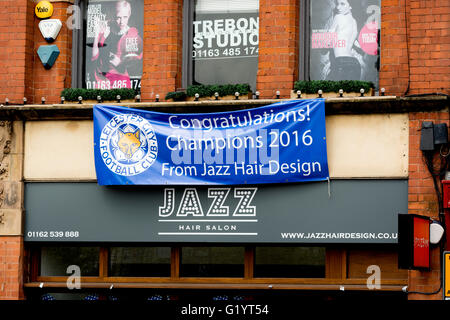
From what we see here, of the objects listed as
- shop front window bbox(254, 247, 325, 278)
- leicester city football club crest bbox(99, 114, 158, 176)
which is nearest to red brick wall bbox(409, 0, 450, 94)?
shop front window bbox(254, 247, 325, 278)

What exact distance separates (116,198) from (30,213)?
146cm

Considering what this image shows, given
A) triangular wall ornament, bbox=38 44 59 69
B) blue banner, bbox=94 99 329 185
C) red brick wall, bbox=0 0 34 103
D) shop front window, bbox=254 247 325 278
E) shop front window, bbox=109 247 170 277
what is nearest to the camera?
blue banner, bbox=94 99 329 185

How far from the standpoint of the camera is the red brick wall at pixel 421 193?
13.0 metres

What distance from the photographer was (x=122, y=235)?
14.2m

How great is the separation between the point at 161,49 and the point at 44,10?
212 centimetres

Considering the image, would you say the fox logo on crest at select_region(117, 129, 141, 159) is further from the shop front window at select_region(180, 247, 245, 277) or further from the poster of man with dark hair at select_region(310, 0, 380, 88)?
the poster of man with dark hair at select_region(310, 0, 380, 88)

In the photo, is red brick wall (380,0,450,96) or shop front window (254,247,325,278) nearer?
red brick wall (380,0,450,96)

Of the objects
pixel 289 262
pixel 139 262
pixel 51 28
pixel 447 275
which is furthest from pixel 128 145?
pixel 447 275

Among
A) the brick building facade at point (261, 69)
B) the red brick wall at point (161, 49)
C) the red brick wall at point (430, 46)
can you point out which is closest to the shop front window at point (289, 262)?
the brick building facade at point (261, 69)

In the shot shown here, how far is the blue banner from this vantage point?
44.4 feet

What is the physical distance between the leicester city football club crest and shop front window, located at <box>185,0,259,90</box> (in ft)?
4.05

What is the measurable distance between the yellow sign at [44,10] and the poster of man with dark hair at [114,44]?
0.64 meters
